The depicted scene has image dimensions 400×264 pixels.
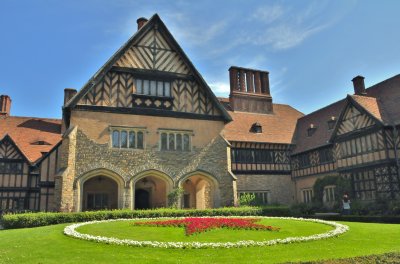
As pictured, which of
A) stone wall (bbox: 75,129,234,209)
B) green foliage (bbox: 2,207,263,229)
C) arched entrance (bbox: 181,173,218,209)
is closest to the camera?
green foliage (bbox: 2,207,263,229)

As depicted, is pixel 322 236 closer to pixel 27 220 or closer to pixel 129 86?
pixel 27 220

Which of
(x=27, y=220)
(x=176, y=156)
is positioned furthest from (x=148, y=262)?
(x=176, y=156)

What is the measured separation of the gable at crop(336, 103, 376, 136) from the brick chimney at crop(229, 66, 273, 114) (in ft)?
33.3

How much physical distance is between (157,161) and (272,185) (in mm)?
12245

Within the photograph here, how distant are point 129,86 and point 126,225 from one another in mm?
10332

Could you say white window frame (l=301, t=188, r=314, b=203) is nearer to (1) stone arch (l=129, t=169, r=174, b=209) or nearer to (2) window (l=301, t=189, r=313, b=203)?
→ (2) window (l=301, t=189, r=313, b=203)

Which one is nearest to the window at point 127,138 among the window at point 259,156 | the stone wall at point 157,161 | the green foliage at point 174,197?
the stone wall at point 157,161

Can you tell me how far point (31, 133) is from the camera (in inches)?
1259

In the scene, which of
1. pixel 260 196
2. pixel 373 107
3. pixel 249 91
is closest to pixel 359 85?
pixel 373 107

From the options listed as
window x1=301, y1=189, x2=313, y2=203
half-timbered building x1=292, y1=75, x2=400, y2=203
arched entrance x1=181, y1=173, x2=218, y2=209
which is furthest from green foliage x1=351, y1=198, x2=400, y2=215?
arched entrance x1=181, y1=173, x2=218, y2=209

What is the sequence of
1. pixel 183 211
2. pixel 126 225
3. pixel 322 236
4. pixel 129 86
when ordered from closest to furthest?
1. pixel 322 236
2. pixel 126 225
3. pixel 183 211
4. pixel 129 86

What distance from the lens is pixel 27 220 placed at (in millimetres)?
16594

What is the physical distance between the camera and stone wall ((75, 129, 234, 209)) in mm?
20547

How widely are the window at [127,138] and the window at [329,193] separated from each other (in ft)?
48.2
